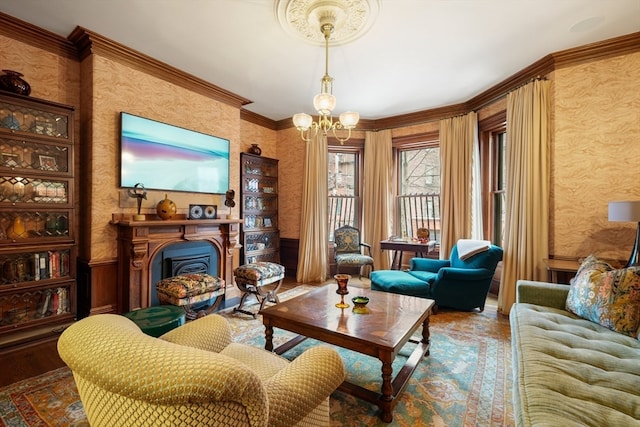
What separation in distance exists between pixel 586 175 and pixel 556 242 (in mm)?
730

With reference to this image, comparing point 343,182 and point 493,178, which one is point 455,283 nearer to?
point 493,178

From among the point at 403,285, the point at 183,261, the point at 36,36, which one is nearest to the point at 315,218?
Result: the point at 403,285

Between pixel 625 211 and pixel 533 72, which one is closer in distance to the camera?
pixel 625 211

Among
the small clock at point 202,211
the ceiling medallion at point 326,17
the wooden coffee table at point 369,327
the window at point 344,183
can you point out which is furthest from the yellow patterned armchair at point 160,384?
the window at point 344,183

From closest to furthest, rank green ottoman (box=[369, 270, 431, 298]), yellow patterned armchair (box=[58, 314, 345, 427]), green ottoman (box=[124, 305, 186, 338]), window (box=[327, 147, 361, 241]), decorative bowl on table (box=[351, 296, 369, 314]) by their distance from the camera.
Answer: yellow patterned armchair (box=[58, 314, 345, 427]) < green ottoman (box=[124, 305, 186, 338]) < decorative bowl on table (box=[351, 296, 369, 314]) < green ottoman (box=[369, 270, 431, 298]) < window (box=[327, 147, 361, 241])

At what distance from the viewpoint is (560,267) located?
8.78 feet

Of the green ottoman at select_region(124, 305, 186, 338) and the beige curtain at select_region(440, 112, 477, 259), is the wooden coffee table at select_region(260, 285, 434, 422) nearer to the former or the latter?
the green ottoman at select_region(124, 305, 186, 338)

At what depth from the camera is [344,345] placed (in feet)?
5.94

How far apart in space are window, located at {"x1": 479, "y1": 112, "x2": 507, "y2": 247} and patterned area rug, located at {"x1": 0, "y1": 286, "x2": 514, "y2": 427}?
192cm

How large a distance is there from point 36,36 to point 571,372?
4675 mm

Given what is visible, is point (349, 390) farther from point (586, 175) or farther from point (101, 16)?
point (101, 16)

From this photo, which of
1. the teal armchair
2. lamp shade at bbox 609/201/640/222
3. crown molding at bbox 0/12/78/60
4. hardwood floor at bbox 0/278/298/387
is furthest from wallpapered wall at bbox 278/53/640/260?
crown molding at bbox 0/12/78/60

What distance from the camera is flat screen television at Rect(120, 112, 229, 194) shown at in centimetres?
305

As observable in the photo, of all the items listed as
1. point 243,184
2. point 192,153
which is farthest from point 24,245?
point 243,184
